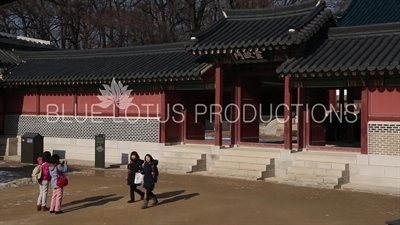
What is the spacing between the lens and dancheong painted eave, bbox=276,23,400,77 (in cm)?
1256

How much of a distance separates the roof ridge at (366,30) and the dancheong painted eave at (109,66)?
4248mm

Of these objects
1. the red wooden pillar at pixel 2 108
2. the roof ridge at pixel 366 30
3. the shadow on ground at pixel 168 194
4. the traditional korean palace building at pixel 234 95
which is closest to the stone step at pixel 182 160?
the traditional korean palace building at pixel 234 95

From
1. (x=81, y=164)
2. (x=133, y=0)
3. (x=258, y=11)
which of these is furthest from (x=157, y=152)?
(x=133, y=0)

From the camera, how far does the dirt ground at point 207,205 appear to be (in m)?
9.36

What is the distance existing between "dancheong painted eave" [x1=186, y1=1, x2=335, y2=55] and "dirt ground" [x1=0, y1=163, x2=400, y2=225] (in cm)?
415

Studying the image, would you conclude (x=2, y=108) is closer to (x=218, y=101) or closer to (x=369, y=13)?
→ (x=218, y=101)

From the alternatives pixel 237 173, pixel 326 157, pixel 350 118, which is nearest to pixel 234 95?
pixel 237 173

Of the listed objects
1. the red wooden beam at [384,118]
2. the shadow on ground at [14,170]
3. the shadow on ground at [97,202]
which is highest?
the red wooden beam at [384,118]

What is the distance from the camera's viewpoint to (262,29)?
52.0 feet

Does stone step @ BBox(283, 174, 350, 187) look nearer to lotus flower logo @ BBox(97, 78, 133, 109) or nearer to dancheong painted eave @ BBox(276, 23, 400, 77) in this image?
dancheong painted eave @ BBox(276, 23, 400, 77)

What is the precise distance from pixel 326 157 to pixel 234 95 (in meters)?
4.45

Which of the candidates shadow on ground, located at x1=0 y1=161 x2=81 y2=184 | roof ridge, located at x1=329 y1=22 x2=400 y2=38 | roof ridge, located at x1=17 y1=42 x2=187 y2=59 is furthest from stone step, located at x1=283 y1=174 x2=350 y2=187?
shadow on ground, located at x1=0 y1=161 x2=81 y2=184

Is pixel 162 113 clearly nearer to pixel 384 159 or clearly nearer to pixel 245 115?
pixel 245 115

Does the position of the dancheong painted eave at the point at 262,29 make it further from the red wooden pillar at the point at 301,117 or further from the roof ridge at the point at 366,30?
the red wooden pillar at the point at 301,117
